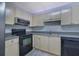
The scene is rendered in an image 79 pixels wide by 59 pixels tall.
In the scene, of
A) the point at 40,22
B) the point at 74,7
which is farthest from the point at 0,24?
the point at 40,22

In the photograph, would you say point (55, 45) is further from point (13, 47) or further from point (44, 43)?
point (13, 47)

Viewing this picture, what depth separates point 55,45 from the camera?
1.67m

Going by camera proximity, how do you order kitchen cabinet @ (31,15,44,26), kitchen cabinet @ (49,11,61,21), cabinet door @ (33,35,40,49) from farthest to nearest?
kitchen cabinet @ (31,15,44,26) < cabinet door @ (33,35,40,49) < kitchen cabinet @ (49,11,61,21)

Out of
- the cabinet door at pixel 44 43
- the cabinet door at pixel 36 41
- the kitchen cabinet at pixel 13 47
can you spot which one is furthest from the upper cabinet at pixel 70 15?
the kitchen cabinet at pixel 13 47

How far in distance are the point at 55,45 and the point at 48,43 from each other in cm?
20

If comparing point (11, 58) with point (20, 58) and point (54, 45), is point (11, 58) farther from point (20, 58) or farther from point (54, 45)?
point (54, 45)

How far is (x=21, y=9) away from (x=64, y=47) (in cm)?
121

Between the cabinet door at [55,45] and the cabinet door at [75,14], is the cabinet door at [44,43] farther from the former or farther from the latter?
the cabinet door at [75,14]

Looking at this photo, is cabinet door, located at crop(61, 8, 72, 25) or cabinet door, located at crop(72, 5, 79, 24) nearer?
cabinet door, located at crop(72, 5, 79, 24)

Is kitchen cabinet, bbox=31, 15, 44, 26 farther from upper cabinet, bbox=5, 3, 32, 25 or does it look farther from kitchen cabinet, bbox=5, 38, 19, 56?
kitchen cabinet, bbox=5, 38, 19, 56

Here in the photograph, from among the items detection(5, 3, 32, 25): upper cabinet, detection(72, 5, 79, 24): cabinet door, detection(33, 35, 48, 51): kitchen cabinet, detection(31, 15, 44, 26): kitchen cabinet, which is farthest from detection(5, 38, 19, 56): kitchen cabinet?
detection(72, 5, 79, 24): cabinet door

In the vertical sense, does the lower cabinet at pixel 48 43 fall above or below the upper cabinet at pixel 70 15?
below

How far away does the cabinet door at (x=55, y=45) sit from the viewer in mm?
1597

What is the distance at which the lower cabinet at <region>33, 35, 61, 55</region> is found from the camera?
1.62 metres
